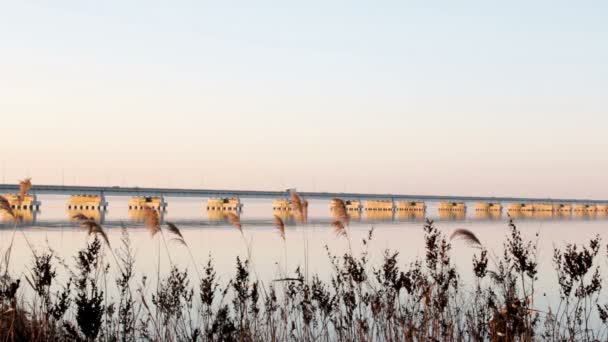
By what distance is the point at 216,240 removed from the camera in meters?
67.8

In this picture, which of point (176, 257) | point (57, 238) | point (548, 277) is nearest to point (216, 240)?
point (57, 238)

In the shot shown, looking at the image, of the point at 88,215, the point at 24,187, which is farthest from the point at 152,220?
the point at 88,215

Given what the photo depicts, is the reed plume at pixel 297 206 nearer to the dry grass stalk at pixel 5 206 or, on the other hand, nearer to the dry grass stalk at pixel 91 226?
the dry grass stalk at pixel 91 226

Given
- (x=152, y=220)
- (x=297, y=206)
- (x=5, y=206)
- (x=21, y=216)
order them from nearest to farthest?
(x=5, y=206) < (x=152, y=220) < (x=297, y=206) < (x=21, y=216)

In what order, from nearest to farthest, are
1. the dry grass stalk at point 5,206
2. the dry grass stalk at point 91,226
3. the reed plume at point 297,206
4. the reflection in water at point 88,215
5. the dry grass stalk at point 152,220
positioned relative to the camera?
the dry grass stalk at point 91,226, the dry grass stalk at point 5,206, the dry grass stalk at point 152,220, the reflection in water at point 88,215, the reed plume at point 297,206

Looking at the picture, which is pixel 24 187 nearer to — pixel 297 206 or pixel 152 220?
pixel 152 220

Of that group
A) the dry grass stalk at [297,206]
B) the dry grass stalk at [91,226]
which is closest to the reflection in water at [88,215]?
the dry grass stalk at [91,226]

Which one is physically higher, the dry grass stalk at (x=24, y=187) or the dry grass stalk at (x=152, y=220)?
the dry grass stalk at (x=24, y=187)

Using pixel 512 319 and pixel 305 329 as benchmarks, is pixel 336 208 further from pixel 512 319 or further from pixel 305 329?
pixel 512 319

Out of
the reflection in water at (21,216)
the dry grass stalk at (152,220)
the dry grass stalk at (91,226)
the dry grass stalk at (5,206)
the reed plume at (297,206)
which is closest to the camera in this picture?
the dry grass stalk at (91,226)

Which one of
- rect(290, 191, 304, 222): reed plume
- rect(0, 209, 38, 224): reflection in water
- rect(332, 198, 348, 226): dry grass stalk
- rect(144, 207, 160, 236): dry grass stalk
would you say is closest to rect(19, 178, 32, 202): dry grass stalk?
rect(0, 209, 38, 224): reflection in water

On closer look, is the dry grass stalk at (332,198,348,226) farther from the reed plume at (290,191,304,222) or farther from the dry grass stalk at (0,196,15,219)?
the dry grass stalk at (0,196,15,219)

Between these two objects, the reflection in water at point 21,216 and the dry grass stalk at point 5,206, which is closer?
the dry grass stalk at point 5,206

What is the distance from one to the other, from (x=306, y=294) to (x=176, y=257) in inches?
1287
